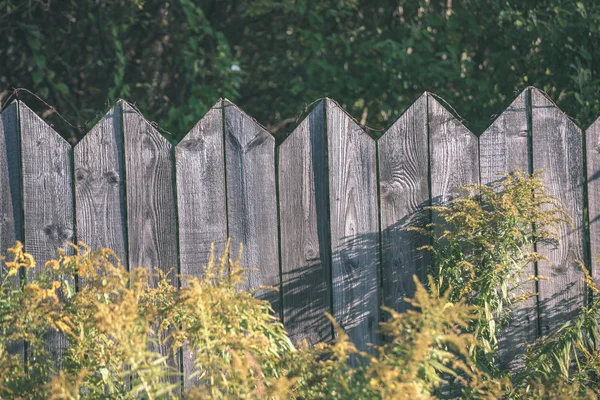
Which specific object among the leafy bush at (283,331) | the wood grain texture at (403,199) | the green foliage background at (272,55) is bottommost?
the leafy bush at (283,331)

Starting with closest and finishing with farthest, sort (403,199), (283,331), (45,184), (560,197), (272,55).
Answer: (283,331), (45,184), (403,199), (560,197), (272,55)

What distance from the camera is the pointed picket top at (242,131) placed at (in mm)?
3223

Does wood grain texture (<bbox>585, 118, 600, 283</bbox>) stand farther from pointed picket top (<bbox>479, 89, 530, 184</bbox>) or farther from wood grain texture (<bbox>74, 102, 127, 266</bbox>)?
wood grain texture (<bbox>74, 102, 127, 266</bbox>)

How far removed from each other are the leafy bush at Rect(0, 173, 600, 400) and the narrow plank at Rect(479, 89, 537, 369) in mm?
64

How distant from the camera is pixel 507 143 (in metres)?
3.37

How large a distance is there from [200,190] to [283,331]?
0.73 meters

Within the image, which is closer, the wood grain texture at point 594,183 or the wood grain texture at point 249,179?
the wood grain texture at point 249,179

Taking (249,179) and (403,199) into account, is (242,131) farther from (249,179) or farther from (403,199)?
(403,199)

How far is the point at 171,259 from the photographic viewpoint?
10.6 feet

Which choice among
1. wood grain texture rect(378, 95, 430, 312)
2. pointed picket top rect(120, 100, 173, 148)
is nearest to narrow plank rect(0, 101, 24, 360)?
pointed picket top rect(120, 100, 173, 148)

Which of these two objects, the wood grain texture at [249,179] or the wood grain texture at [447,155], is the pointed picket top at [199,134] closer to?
the wood grain texture at [249,179]

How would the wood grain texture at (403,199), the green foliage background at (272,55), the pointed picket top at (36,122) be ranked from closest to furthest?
1. the pointed picket top at (36,122)
2. the wood grain texture at (403,199)
3. the green foliage background at (272,55)

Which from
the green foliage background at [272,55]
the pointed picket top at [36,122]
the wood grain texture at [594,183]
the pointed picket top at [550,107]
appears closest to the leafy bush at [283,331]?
the wood grain texture at [594,183]

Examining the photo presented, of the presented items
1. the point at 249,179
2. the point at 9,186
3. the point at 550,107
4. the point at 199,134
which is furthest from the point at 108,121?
the point at 550,107
